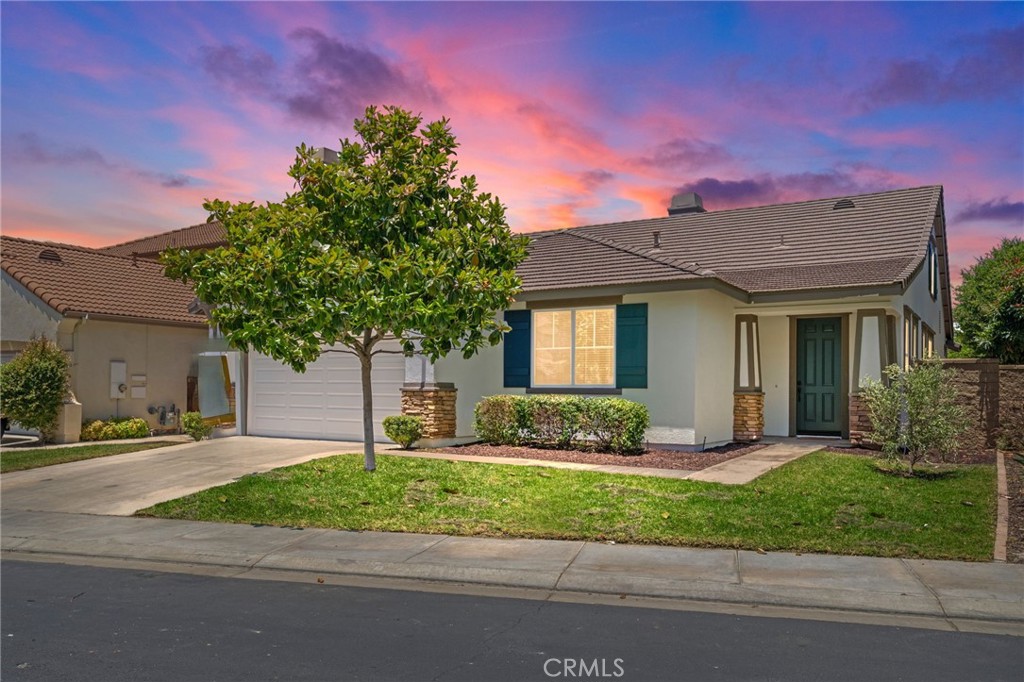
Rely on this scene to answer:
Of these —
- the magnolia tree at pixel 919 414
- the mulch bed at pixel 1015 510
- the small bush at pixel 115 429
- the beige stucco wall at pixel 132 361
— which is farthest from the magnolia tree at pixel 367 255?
the beige stucco wall at pixel 132 361

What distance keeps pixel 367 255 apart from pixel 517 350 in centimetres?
600

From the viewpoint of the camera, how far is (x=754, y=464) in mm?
13703

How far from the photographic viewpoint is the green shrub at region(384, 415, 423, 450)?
52.0 feet

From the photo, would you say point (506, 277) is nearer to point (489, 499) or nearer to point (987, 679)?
point (489, 499)

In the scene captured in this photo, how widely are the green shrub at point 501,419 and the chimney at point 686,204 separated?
1038 centimetres

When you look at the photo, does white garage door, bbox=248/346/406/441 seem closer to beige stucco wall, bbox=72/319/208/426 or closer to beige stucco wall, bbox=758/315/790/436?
beige stucco wall, bbox=72/319/208/426

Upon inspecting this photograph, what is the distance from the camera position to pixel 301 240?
1158 centimetres

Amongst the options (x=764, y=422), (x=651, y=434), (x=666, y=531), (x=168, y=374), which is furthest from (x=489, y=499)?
(x=168, y=374)

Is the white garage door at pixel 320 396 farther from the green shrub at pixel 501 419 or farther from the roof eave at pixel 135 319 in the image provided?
the roof eave at pixel 135 319

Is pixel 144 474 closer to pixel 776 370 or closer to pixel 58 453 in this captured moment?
pixel 58 453

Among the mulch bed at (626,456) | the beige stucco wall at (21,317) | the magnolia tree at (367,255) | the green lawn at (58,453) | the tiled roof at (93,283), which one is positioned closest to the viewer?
the magnolia tree at (367,255)

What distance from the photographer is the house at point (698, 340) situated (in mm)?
15930

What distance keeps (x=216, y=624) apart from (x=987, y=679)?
5363 mm

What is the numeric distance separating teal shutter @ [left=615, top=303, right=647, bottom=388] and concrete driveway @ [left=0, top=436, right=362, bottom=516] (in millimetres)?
5426
